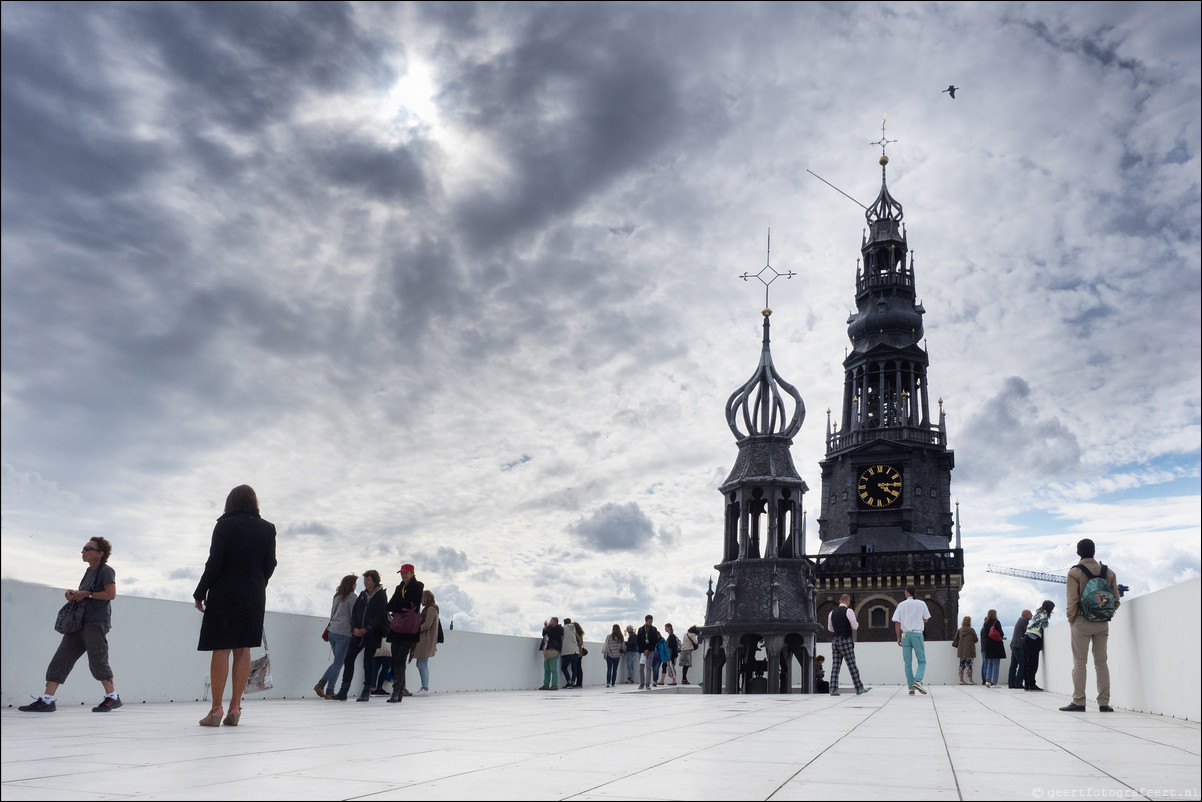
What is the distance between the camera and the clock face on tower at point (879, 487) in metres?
68.6

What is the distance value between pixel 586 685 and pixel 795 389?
33.5ft

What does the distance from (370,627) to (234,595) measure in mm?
5491

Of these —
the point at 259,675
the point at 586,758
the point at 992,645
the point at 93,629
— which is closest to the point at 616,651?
the point at 992,645

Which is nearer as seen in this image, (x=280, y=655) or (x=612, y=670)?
(x=280, y=655)

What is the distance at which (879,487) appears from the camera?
227 feet

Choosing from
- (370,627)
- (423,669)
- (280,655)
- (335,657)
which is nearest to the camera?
(370,627)

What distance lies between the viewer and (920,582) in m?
63.6

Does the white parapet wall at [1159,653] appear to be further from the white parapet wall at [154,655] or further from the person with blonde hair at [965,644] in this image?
the person with blonde hair at [965,644]

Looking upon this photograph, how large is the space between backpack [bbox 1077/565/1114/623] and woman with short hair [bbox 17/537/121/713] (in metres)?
10.4

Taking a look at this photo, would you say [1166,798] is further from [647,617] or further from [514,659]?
[647,617]

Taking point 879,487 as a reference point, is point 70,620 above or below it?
below

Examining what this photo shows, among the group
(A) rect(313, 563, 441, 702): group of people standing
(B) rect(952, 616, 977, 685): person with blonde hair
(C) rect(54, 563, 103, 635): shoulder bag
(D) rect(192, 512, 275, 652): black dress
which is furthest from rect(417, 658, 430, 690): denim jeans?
(B) rect(952, 616, 977, 685): person with blonde hair

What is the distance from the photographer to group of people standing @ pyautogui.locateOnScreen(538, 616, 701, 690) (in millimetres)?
21891

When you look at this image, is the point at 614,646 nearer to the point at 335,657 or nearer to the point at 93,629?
the point at 335,657
